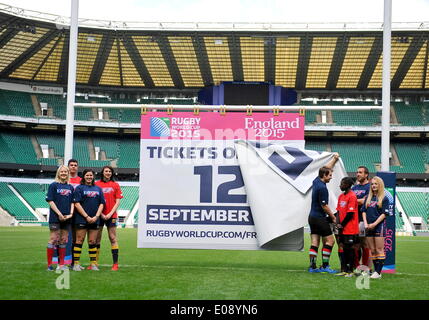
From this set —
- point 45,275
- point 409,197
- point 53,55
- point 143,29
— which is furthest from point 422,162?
point 45,275

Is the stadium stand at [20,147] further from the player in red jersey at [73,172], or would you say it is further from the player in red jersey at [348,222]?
the player in red jersey at [348,222]

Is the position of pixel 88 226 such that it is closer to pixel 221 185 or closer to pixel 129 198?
pixel 221 185

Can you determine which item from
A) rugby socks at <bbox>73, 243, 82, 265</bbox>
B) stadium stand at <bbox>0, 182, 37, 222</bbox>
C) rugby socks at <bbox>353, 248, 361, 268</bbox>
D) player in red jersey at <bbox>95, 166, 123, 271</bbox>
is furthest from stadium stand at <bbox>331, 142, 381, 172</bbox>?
rugby socks at <bbox>73, 243, 82, 265</bbox>

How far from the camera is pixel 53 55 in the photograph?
138 ft

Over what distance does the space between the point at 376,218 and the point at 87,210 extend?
4.96m

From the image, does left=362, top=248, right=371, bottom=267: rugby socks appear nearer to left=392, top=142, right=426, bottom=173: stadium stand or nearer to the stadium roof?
the stadium roof

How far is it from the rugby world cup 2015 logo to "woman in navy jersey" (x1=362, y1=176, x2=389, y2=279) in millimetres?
3836

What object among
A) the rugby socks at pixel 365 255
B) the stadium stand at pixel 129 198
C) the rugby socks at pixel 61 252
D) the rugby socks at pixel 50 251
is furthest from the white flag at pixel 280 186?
the stadium stand at pixel 129 198

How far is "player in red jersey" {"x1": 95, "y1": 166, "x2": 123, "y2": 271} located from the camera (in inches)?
369

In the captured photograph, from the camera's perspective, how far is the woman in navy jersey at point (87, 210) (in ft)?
29.9

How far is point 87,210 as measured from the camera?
9.20m

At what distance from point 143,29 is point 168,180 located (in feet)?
100

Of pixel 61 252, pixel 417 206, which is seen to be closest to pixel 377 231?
pixel 61 252
